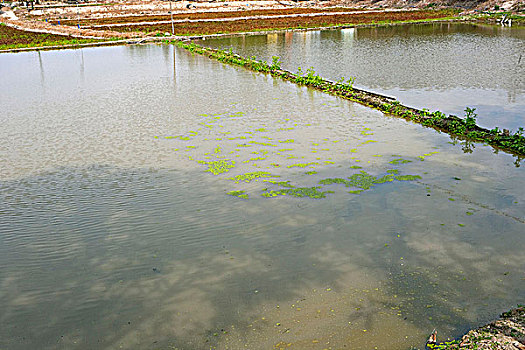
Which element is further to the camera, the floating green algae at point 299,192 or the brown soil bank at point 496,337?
the floating green algae at point 299,192

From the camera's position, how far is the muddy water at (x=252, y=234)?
13.6 ft

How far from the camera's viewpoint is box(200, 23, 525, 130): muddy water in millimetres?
11523

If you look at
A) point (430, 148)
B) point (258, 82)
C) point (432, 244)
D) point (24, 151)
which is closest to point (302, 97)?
point (258, 82)

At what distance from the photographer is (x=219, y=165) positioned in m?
7.82

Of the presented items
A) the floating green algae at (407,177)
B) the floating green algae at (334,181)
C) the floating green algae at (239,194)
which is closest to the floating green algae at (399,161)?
the floating green algae at (407,177)

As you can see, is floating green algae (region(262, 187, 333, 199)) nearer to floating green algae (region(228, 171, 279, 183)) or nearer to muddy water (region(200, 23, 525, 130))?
floating green algae (region(228, 171, 279, 183))

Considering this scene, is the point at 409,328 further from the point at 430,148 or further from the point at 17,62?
the point at 17,62

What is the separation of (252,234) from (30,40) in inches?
1151

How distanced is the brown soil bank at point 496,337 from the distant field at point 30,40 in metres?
28.7

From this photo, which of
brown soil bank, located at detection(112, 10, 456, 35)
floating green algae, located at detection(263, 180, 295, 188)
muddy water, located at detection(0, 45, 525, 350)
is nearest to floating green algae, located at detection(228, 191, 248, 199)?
muddy water, located at detection(0, 45, 525, 350)

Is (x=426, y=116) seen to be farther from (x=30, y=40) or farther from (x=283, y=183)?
(x=30, y=40)

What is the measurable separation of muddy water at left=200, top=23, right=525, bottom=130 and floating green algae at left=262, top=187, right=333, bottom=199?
509 cm

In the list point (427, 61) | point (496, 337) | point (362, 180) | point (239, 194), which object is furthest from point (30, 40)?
point (496, 337)

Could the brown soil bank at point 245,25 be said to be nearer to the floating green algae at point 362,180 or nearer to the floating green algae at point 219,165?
the floating green algae at point 219,165
